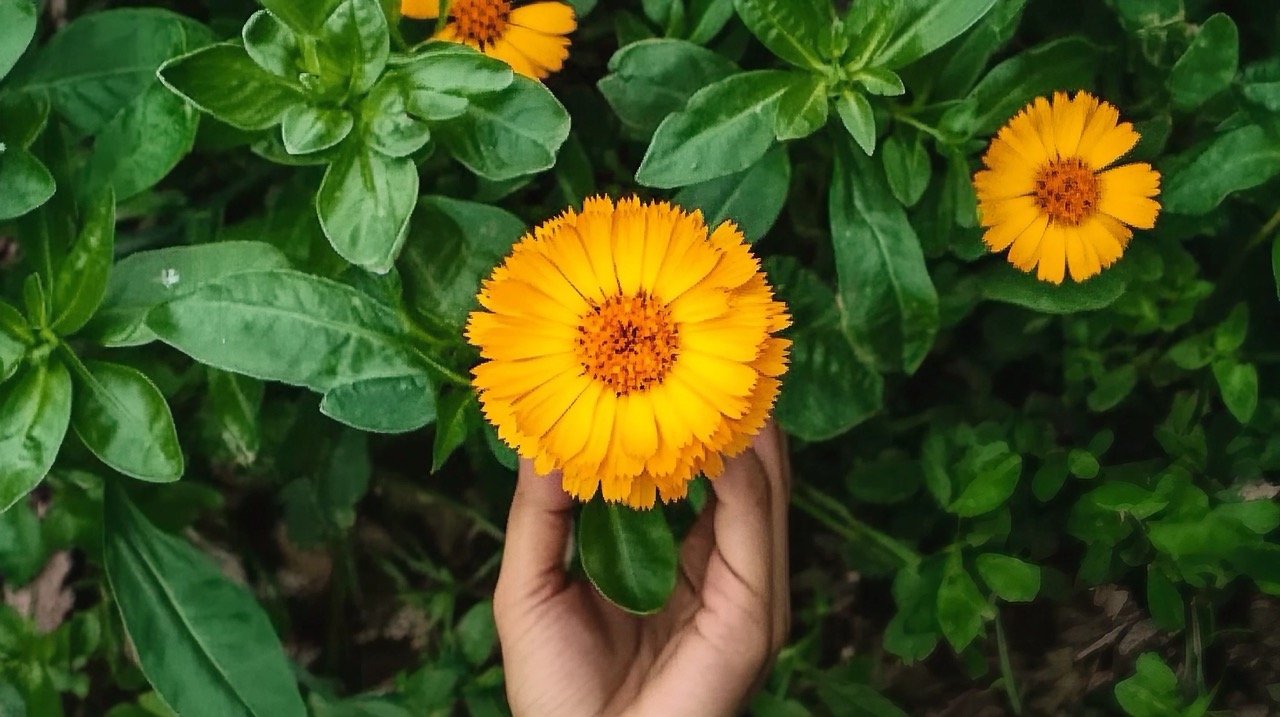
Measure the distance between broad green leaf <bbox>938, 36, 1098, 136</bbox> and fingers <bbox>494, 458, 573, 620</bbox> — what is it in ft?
1.64

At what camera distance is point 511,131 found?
867 mm

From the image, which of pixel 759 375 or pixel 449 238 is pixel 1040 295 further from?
pixel 449 238

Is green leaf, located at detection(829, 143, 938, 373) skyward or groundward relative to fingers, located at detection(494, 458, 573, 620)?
skyward

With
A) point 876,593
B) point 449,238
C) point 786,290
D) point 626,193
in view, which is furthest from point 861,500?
point 449,238

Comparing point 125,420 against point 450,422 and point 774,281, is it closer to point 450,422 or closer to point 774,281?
point 450,422

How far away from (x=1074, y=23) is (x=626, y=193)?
48 centimetres

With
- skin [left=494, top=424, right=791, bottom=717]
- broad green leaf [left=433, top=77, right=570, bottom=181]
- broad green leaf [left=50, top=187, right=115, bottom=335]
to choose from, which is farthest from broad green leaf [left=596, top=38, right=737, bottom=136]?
broad green leaf [left=50, top=187, right=115, bottom=335]

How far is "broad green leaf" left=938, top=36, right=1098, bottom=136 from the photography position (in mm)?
977

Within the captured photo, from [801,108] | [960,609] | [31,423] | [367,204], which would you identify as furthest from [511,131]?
[960,609]

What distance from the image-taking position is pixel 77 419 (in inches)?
36.5

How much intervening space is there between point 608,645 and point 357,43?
1.89ft

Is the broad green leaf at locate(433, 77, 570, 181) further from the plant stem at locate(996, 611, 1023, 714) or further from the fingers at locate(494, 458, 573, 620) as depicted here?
the plant stem at locate(996, 611, 1023, 714)

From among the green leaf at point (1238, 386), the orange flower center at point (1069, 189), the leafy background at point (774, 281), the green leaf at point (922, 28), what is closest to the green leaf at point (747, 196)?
the leafy background at point (774, 281)

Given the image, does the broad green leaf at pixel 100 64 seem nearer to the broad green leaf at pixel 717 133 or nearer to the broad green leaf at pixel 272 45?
the broad green leaf at pixel 272 45
